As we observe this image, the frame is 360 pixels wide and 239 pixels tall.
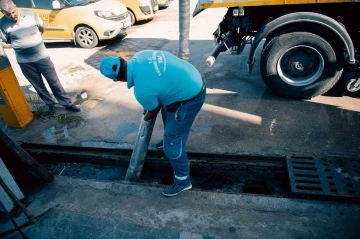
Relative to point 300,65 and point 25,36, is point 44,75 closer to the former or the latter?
point 25,36

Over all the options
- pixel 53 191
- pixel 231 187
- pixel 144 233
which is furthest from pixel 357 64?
pixel 53 191

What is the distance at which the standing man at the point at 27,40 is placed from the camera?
3.85 meters

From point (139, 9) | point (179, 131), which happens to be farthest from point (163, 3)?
point (179, 131)

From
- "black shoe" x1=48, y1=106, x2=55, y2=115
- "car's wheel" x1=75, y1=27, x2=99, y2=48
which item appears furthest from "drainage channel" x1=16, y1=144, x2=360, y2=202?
"car's wheel" x1=75, y1=27, x2=99, y2=48

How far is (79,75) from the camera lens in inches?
244

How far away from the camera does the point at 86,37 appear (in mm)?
7672

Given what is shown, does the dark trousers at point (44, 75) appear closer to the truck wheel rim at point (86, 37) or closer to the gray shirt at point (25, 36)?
the gray shirt at point (25, 36)

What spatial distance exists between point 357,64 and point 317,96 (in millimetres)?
743

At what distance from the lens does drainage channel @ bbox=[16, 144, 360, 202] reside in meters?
2.59

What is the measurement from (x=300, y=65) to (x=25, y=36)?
4356 mm

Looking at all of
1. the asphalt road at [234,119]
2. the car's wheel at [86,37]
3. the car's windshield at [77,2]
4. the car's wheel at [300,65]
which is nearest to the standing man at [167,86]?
the asphalt road at [234,119]

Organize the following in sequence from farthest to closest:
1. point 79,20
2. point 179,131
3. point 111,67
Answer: point 79,20 → point 179,131 → point 111,67

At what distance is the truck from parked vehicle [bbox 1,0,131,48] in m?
4.10

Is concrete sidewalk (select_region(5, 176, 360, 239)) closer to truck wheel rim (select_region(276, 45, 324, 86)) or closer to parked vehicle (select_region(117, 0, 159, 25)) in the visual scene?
truck wheel rim (select_region(276, 45, 324, 86))
